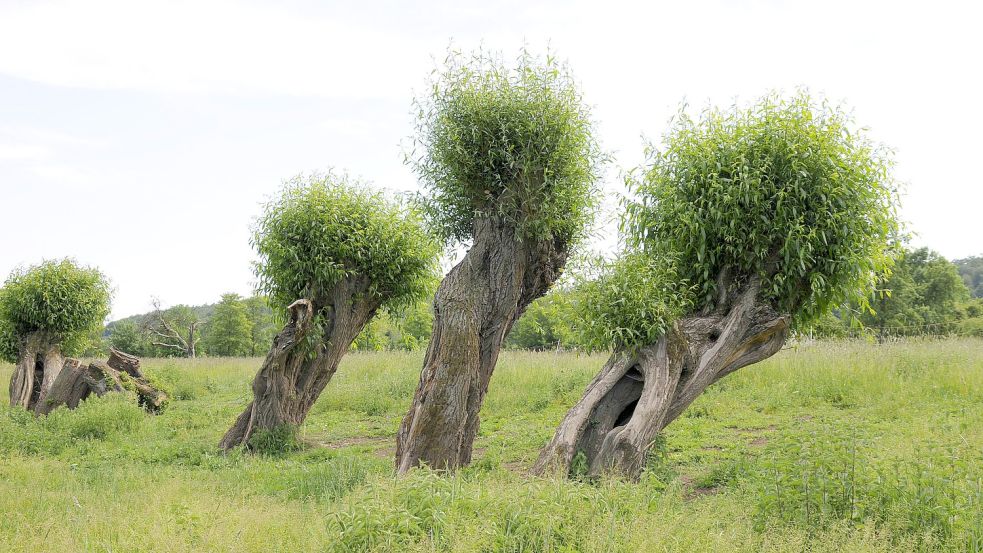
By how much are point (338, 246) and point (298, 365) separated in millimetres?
2415

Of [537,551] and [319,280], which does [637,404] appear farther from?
[319,280]

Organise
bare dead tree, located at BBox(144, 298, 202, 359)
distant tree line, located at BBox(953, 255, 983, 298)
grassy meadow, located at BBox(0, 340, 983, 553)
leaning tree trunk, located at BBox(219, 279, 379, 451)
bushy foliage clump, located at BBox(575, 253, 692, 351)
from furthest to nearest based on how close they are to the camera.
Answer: distant tree line, located at BBox(953, 255, 983, 298) < bare dead tree, located at BBox(144, 298, 202, 359) < leaning tree trunk, located at BBox(219, 279, 379, 451) < bushy foliage clump, located at BBox(575, 253, 692, 351) < grassy meadow, located at BBox(0, 340, 983, 553)

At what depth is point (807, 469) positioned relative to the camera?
20.8 feet

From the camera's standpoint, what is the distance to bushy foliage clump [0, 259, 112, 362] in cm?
2011

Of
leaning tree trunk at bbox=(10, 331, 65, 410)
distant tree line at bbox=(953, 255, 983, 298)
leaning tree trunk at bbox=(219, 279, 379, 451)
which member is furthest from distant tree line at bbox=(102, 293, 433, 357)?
distant tree line at bbox=(953, 255, 983, 298)

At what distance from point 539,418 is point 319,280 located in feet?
18.5

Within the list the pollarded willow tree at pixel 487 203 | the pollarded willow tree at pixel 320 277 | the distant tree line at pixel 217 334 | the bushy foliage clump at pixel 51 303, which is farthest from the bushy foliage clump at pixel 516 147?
the distant tree line at pixel 217 334

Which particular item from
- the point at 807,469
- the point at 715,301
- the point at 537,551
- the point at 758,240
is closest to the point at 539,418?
the point at 715,301

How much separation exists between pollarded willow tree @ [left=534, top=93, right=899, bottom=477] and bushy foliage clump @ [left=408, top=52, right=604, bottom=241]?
3.45 feet

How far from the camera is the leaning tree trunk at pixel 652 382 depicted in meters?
8.53

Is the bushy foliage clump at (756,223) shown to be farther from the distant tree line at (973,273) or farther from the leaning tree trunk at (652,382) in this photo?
the distant tree line at (973,273)

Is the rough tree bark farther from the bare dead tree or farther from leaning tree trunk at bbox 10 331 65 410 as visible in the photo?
the bare dead tree

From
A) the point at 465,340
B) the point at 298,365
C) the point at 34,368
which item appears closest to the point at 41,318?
the point at 34,368

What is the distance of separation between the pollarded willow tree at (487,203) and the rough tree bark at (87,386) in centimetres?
1167
